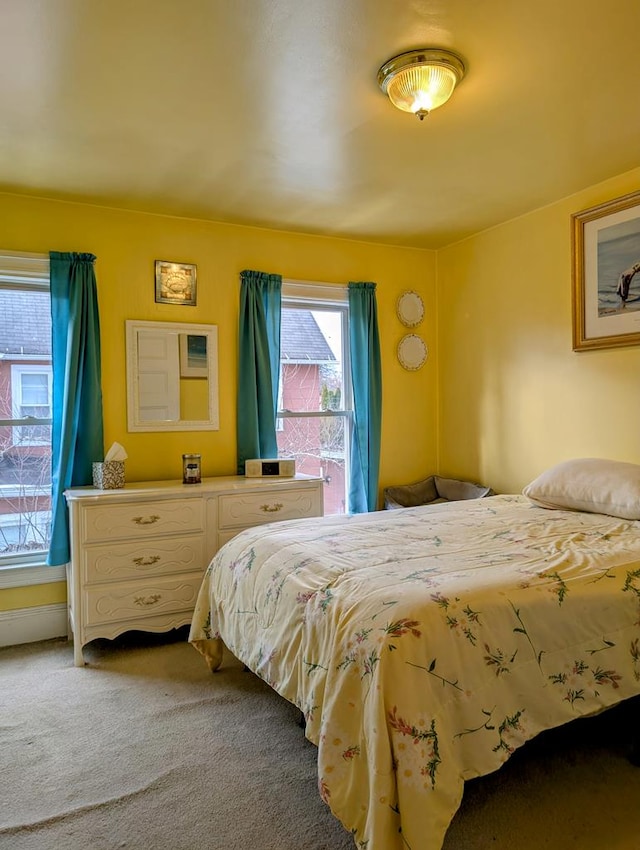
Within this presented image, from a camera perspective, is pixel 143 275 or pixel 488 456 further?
pixel 488 456

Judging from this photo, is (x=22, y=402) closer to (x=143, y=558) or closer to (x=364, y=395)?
(x=143, y=558)

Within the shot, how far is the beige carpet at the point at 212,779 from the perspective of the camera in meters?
1.72

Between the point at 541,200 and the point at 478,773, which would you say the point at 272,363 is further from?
the point at 478,773

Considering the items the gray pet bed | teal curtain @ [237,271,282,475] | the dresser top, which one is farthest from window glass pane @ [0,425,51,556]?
the gray pet bed

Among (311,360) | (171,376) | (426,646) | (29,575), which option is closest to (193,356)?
(171,376)

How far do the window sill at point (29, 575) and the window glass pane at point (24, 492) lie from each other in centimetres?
11

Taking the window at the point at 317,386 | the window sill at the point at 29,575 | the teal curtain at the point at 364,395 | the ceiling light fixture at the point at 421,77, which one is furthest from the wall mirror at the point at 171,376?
the ceiling light fixture at the point at 421,77

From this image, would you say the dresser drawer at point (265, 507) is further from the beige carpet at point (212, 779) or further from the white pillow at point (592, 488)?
the white pillow at point (592, 488)

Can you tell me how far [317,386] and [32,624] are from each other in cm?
235

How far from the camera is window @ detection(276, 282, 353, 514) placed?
13.2 ft

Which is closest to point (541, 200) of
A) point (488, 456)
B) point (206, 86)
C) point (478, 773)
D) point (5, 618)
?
point (488, 456)

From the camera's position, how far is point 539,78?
2141 millimetres

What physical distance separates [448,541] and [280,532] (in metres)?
0.73

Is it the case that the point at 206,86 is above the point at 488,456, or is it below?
above
